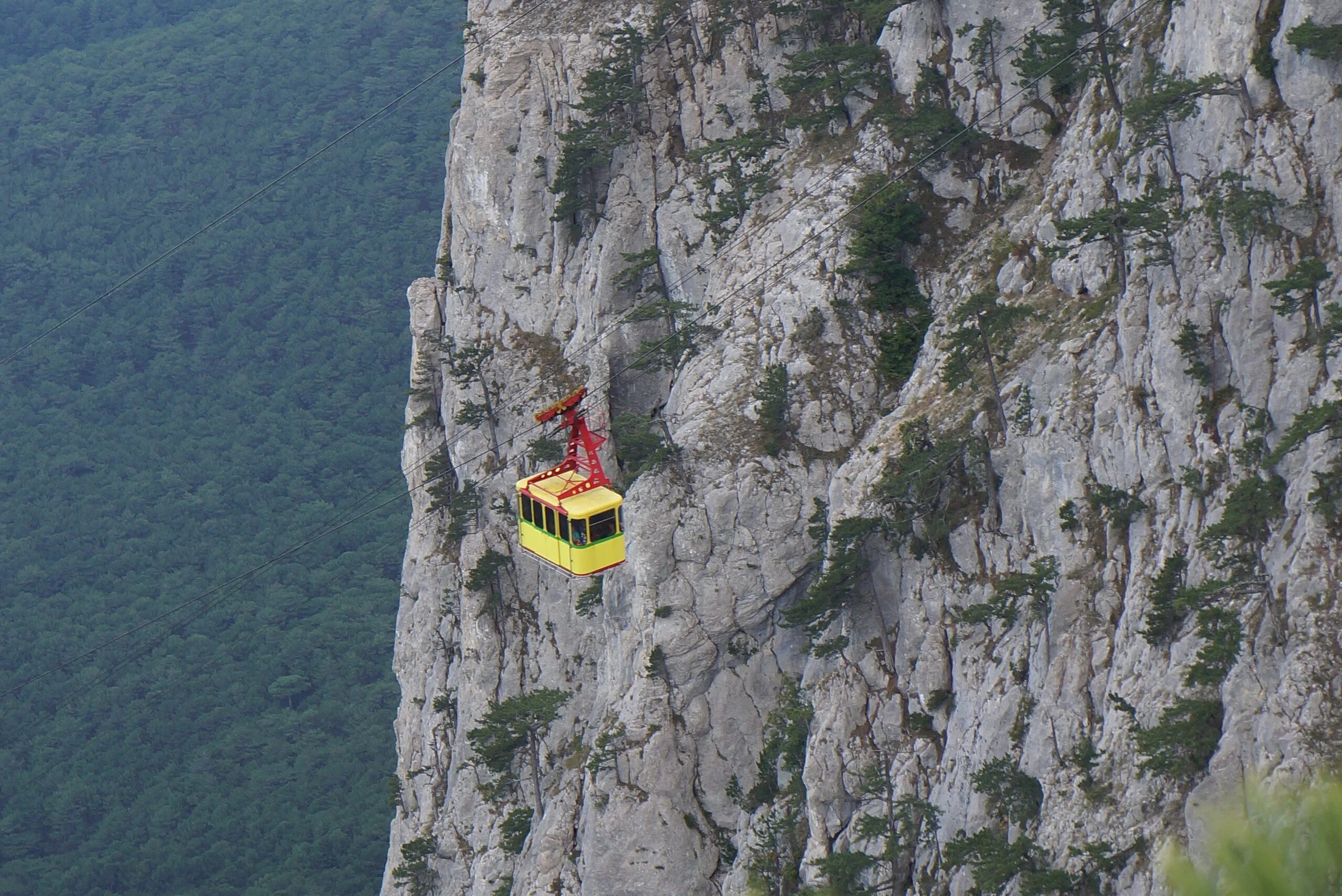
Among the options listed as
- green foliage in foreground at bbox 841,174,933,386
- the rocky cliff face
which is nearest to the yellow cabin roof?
the rocky cliff face

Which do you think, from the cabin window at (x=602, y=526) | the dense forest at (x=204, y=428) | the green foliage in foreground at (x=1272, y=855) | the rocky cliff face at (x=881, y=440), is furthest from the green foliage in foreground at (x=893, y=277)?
the dense forest at (x=204, y=428)

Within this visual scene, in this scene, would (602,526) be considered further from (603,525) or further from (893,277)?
(893,277)

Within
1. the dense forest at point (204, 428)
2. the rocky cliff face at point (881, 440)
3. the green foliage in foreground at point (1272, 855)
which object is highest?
the dense forest at point (204, 428)

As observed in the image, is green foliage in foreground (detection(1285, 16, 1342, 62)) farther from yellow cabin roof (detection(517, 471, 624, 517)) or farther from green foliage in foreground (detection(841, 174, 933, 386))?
yellow cabin roof (detection(517, 471, 624, 517))

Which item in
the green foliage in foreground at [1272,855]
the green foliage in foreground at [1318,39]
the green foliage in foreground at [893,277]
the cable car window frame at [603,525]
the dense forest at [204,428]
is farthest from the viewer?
the dense forest at [204,428]

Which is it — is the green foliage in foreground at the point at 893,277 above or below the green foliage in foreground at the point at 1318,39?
above

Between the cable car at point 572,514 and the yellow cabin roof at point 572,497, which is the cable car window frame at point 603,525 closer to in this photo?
the cable car at point 572,514
